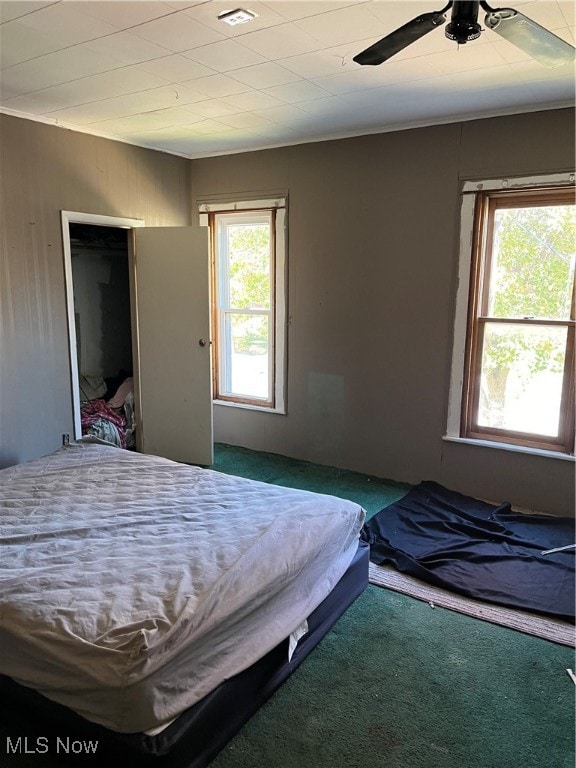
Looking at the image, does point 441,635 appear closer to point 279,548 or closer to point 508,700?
point 508,700

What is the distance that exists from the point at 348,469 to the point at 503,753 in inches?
104

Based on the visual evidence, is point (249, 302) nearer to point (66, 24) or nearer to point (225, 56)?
point (225, 56)

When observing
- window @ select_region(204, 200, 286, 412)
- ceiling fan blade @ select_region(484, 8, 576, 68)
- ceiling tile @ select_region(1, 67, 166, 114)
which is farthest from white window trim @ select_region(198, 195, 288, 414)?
ceiling fan blade @ select_region(484, 8, 576, 68)

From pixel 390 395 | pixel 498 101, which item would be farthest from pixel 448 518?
pixel 498 101

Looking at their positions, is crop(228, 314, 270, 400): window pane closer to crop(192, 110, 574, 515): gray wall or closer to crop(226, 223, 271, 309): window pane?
crop(226, 223, 271, 309): window pane

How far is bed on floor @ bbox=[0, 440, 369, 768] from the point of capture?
1.57m

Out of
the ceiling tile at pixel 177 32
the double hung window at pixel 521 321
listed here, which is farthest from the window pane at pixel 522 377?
the ceiling tile at pixel 177 32

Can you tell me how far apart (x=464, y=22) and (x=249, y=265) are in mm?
3260

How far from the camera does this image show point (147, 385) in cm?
459

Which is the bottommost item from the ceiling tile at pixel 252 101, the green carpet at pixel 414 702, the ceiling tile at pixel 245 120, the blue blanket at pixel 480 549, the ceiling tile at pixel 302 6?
the green carpet at pixel 414 702

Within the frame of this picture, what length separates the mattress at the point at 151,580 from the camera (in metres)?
1.58

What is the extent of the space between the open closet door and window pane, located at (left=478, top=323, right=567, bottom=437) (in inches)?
84.1

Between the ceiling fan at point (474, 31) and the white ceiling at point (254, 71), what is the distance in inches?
15.8

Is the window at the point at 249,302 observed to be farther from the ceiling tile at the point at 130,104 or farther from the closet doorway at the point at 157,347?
the ceiling tile at the point at 130,104
